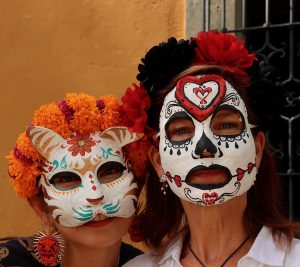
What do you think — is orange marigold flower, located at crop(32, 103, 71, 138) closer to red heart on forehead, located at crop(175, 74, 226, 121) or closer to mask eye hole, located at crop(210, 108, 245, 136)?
red heart on forehead, located at crop(175, 74, 226, 121)

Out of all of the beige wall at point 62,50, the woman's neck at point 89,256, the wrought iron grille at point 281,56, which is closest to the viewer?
the woman's neck at point 89,256

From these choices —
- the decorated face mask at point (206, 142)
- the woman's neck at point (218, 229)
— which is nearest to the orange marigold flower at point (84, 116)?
Result: the decorated face mask at point (206, 142)

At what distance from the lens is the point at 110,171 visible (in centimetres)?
340

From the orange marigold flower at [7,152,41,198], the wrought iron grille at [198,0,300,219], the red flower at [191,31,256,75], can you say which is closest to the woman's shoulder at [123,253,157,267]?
the orange marigold flower at [7,152,41,198]

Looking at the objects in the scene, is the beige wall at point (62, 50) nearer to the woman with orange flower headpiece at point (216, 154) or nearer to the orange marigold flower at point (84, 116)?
the orange marigold flower at point (84, 116)

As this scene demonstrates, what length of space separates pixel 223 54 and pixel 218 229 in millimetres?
823

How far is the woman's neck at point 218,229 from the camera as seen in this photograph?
301 cm

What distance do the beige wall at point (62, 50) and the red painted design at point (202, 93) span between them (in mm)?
1883

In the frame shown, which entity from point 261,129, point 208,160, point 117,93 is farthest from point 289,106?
point 208,160

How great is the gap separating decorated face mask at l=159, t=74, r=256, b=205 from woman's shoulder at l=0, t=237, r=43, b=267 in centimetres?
A: 95

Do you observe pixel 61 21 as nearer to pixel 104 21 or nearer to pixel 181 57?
pixel 104 21

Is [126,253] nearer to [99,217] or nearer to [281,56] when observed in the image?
[99,217]

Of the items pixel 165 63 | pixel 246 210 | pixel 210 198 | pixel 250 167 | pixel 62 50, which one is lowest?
pixel 246 210

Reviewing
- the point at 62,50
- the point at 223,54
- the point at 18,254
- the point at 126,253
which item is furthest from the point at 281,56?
the point at 18,254
